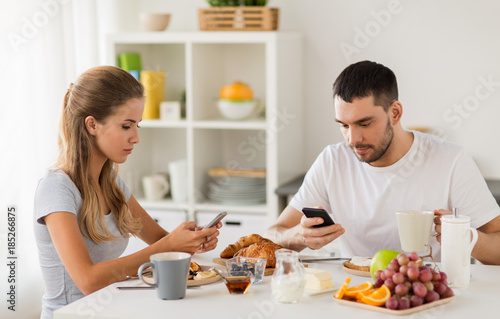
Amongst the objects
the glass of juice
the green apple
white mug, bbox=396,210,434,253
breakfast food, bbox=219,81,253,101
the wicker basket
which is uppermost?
the wicker basket

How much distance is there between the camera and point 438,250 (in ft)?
7.23

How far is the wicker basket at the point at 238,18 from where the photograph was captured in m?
3.30

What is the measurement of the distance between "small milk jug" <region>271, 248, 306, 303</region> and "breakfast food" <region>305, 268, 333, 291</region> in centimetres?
6

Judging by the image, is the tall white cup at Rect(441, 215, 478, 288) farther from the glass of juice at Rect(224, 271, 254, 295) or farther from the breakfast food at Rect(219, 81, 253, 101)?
the breakfast food at Rect(219, 81, 253, 101)

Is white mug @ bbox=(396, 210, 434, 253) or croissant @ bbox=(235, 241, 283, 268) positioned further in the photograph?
croissant @ bbox=(235, 241, 283, 268)

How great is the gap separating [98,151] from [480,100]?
81.3 inches

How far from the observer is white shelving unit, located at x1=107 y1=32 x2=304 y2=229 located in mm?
3322

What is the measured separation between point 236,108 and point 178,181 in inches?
20.4

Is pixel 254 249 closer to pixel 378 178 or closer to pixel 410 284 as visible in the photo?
pixel 410 284

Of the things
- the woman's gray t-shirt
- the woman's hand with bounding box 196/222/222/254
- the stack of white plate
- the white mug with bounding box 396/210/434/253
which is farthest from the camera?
the stack of white plate

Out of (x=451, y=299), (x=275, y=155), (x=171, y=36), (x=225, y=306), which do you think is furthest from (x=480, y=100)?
(x=225, y=306)

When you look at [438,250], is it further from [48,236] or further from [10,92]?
[10,92]

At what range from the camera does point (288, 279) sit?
156cm

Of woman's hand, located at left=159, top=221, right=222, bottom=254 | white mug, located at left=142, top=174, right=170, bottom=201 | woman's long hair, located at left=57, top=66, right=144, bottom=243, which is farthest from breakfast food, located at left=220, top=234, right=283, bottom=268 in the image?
white mug, located at left=142, top=174, right=170, bottom=201
